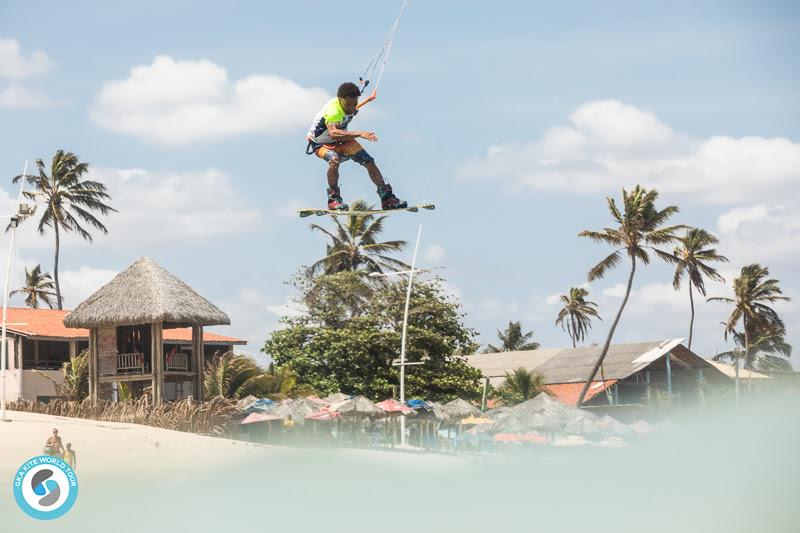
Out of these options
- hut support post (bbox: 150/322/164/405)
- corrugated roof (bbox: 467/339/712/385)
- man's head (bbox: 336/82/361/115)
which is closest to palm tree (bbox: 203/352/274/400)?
hut support post (bbox: 150/322/164/405)

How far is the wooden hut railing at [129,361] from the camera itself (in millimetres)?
49062

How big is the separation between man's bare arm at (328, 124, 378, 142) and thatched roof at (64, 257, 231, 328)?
104 feet

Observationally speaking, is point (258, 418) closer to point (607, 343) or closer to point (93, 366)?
point (93, 366)

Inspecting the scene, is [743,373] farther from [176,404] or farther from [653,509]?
[176,404]

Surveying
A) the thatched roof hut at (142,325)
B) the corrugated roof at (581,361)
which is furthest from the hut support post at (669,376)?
the thatched roof hut at (142,325)

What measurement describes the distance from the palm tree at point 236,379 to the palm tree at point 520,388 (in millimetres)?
17984

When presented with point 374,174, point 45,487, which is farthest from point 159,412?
point 374,174

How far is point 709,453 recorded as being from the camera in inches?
2857

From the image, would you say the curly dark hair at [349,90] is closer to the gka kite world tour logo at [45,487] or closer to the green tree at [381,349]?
the gka kite world tour logo at [45,487]

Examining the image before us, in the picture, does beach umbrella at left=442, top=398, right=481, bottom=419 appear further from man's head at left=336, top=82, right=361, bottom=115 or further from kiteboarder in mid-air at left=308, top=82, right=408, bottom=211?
man's head at left=336, top=82, right=361, bottom=115

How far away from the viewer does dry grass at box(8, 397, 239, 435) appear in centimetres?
4525

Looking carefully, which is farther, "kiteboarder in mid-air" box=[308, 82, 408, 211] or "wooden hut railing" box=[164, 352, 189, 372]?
"wooden hut railing" box=[164, 352, 189, 372]

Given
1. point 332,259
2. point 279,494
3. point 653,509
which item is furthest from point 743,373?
point 279,494

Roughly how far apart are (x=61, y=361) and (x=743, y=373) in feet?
144
